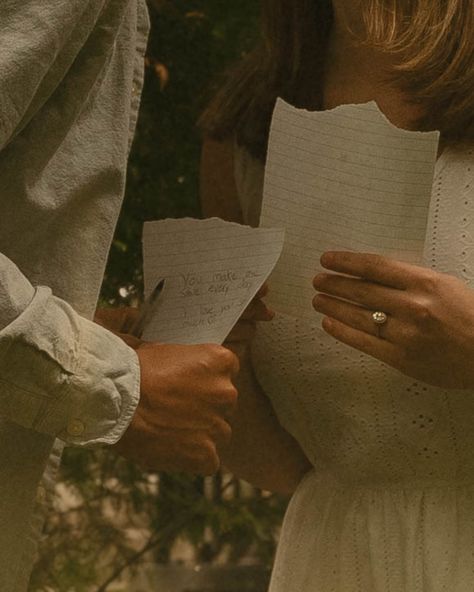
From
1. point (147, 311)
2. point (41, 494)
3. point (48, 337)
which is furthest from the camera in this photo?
point (147, 311)

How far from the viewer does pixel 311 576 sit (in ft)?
3.96

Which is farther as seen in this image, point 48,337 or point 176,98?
point 176,98

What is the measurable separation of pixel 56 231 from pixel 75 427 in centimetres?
15

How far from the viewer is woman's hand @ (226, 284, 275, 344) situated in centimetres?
110

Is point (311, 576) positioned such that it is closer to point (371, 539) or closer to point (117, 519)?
point (371, 539)

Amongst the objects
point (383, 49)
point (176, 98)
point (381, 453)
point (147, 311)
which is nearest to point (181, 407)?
point (147, 311)

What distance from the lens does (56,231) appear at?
0.90m

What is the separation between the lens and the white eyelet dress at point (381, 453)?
1.11 metres

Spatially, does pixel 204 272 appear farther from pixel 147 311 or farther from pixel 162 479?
pixel 162 479

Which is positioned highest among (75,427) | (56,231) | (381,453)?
(56,231)

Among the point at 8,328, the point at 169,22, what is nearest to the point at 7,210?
the point at 8,328

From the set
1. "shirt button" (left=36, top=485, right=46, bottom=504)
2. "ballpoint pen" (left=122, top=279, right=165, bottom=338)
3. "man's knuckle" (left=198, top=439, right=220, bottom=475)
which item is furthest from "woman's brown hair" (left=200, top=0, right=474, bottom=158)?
"shirt button" (left=36, top=485, right=46, bottom=504)

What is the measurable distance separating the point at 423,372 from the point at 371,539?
0.21 meters

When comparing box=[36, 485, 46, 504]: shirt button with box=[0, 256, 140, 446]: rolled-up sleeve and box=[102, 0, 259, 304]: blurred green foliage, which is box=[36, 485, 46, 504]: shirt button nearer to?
box=[0, 256, 140, 446]: rolled-up sleeve
